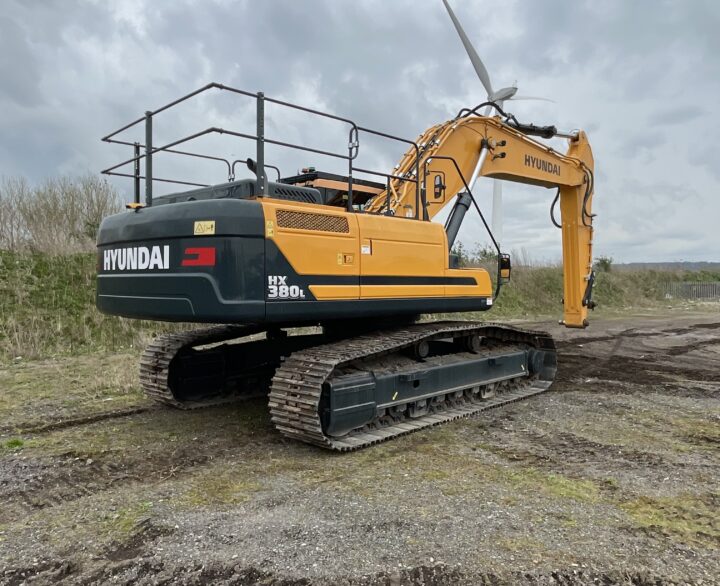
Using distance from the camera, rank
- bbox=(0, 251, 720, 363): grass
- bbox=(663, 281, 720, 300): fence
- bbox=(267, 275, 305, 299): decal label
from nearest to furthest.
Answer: bbox=(267, 275, 305, 299): decal label
bbox=(0, 251, 720, 363): grass
bbox=(663, 281, 720, 300): fence

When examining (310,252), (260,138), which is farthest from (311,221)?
(260,138)

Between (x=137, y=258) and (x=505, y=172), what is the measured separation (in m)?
5.46

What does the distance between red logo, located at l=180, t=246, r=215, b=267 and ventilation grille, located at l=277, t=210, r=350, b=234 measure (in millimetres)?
622

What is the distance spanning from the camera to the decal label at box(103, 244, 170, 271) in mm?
5074

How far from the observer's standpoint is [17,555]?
11.3 feet

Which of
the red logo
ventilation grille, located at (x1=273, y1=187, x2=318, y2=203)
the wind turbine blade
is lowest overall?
the red logo

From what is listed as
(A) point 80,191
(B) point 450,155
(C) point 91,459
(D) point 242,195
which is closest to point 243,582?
(C) point 91,459

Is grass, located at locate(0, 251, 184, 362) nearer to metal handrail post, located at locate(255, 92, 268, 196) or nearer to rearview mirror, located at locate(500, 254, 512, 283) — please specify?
rearview mirror, located at locate(500, 254, 512, 283)

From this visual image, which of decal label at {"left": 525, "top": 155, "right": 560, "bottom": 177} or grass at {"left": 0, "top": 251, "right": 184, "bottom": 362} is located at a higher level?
decal label at {"left": 525, "top": 155, "right": 560, "bottom": 177}

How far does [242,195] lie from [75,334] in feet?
27.2

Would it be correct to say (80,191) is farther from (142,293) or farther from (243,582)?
(243,582)

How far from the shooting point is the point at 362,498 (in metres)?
4.26

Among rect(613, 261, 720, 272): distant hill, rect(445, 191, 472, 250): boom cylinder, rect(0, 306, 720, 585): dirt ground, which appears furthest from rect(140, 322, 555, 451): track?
rect(613, 261, 720, 272): distant hill

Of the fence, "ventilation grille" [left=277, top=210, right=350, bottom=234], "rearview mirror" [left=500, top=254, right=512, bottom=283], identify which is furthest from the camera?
the fence
